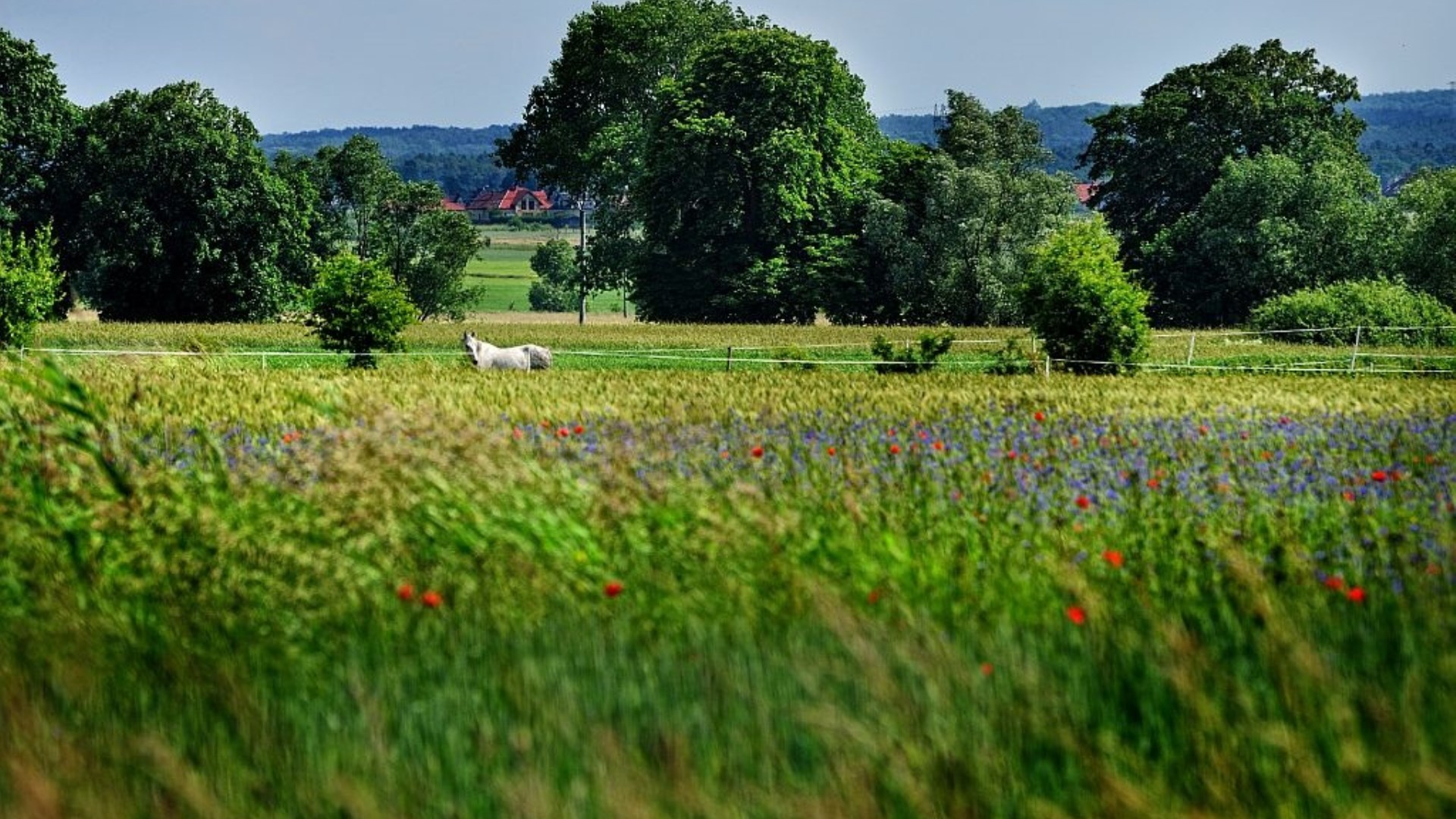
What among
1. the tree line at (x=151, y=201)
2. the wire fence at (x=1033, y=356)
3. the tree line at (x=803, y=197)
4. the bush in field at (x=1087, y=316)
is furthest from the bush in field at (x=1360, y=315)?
the tree line at (x=151, y=201)

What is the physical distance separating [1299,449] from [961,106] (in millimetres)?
59220

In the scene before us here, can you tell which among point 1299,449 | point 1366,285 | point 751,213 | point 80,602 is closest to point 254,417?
point 80,602

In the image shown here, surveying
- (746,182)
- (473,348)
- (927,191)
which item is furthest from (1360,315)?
(473,348)

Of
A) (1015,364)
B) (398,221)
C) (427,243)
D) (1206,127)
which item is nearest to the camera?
(1015,364)

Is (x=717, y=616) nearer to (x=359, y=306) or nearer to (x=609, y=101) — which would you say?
(x=359, y=306)

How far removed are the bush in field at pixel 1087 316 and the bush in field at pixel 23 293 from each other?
59.8ft

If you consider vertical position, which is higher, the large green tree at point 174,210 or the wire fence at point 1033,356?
the large green tree at point 174,210

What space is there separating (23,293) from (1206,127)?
48103mm

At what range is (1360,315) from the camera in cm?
4469

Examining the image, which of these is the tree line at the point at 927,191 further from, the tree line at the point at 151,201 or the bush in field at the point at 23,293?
the bush in field at the point at 23,293

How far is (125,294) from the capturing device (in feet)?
181

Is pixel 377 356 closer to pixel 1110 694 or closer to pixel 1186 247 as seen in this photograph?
pixel 1110 694

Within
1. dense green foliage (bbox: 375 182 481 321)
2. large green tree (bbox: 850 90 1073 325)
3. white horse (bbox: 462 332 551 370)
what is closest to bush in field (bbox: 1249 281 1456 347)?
large green tree (bbox: 850 90 1073 325)

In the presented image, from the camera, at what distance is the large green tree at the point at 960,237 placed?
55094mm
